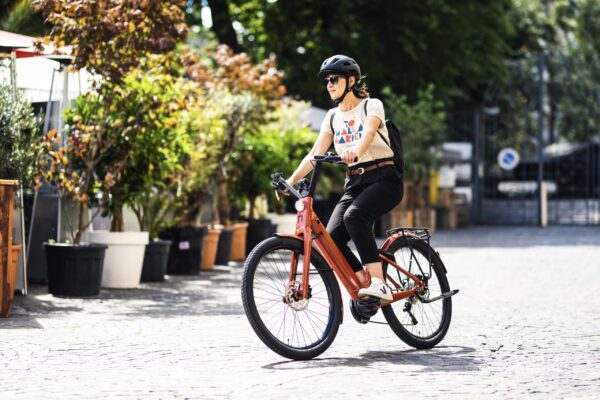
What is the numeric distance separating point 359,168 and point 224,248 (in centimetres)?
855

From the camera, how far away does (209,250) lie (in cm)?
1518

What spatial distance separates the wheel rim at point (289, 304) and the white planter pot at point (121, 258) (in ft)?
16.7

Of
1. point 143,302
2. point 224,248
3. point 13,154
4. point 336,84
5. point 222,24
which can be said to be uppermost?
point 222,24

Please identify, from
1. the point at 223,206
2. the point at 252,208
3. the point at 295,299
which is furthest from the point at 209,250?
the point at 295,299

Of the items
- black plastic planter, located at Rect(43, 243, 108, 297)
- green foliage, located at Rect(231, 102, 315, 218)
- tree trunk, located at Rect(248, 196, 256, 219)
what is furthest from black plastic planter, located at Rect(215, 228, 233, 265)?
black plastic planter, located at Rect(43, 243, 108, 297)

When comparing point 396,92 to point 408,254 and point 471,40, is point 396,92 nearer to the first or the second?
point 471,40

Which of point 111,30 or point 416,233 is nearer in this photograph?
point 416,233

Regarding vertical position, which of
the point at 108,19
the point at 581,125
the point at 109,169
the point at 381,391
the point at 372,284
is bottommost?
the point at 381,391

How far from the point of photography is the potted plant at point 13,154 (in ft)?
31.1

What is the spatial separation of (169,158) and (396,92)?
56.6 feet

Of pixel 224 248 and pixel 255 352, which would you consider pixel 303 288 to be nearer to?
pixel 255 352

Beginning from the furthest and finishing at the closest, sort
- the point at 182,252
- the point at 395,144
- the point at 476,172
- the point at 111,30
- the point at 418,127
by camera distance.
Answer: the point at 476,172
the point at 418,127
the point at 182,252
the point at 111,30
the point at 395,144

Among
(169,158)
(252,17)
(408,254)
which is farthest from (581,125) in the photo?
(408,254)

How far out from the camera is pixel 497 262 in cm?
1697
